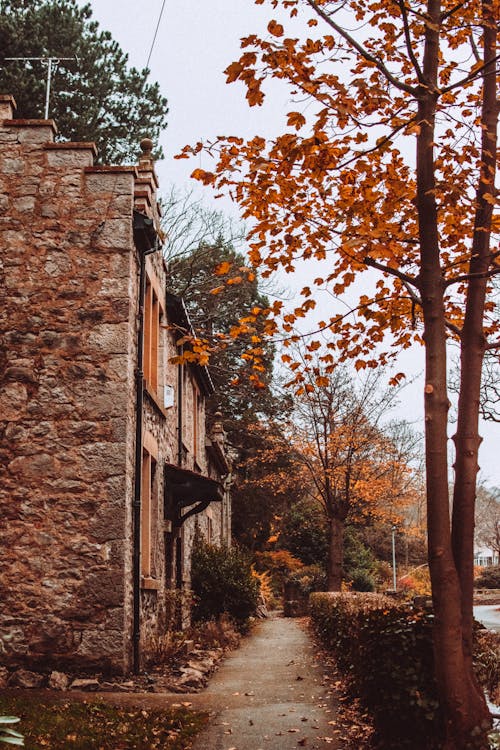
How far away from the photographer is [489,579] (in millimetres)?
52094

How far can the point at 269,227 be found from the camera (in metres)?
7.55

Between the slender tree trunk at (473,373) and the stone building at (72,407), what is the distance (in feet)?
15.8

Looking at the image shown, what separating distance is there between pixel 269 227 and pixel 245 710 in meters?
5.18

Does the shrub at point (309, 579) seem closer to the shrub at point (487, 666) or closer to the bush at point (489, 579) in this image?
the shrub at point (487, 666)

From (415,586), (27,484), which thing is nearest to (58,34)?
(27,484)

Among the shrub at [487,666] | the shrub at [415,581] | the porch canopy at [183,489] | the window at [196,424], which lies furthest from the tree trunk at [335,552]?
the shrub at [487,666]

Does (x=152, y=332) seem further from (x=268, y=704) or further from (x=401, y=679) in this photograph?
(x=401, y=679)

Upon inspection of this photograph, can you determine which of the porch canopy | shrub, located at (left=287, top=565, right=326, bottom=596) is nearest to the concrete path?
the porch canopy

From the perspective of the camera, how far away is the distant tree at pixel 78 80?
21.5m

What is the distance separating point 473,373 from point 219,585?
40.7 ft

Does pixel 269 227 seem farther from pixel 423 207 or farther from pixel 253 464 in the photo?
pixel 253 464

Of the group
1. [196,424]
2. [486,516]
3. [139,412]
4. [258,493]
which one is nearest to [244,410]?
[258,493]

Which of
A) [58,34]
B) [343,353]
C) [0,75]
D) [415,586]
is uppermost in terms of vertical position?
[58,34]

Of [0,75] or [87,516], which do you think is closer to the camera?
[87,516]
